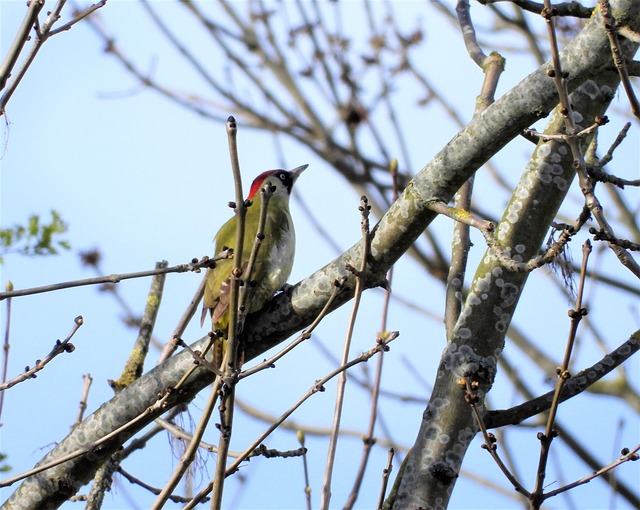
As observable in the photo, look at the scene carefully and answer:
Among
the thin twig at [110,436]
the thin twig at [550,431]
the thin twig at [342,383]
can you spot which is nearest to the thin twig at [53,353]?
the thin twig at [110,436]

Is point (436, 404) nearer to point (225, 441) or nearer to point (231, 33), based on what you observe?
point (225, 441)

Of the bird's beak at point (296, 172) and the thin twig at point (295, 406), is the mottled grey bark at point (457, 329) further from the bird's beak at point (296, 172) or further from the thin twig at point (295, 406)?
the bird's beak at point (296, 172)

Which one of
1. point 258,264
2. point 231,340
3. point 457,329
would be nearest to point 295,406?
point 231,340

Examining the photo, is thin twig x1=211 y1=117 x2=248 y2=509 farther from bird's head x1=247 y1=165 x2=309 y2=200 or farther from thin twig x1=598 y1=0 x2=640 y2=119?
bird's head x1=247 y1=165 x2=309 y2=200

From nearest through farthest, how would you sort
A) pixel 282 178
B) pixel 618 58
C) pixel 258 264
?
1. pixel 618 58
2. pixel 258 264
3. pixel 282 178

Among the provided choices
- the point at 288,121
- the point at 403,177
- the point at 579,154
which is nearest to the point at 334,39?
the point at 288,121

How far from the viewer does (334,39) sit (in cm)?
678

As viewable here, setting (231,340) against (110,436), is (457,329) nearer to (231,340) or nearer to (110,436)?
(231,340)

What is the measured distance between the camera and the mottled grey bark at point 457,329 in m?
2.93

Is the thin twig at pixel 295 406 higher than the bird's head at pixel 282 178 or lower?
lower

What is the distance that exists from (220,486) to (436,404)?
3.90ft

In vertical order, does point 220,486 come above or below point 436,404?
below

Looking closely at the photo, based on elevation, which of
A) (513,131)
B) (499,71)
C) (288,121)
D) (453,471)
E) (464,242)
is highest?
(288,121)

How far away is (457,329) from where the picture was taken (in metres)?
3.32
